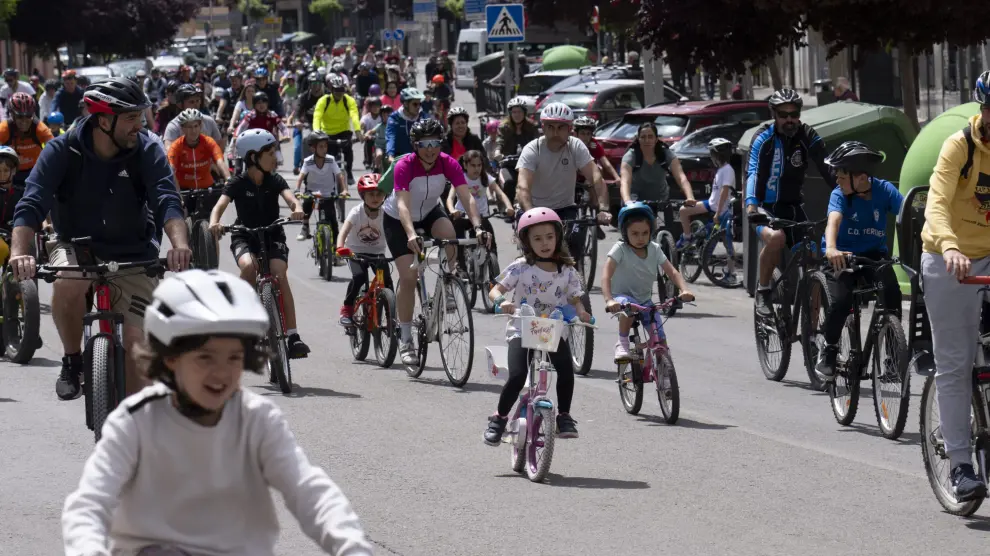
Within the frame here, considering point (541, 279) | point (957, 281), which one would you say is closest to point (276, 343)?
point (541, 279)

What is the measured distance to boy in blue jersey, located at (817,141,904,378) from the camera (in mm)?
10258

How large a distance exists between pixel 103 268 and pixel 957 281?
11.6 ft

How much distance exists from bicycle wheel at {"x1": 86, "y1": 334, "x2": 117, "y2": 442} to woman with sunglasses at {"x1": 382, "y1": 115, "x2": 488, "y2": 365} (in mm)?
4331

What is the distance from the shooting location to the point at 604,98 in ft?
99.2

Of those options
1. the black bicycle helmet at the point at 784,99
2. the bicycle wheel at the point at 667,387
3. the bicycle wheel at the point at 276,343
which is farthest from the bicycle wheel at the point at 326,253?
the bicycle wheel at the point at 667,387

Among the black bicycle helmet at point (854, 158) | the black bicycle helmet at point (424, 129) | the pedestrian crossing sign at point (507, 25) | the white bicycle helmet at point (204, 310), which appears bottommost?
the black bicycle helmet at point (854, 158)

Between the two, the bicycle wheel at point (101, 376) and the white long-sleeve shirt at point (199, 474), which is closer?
the white long-sleeve shirt at point (199, 474)

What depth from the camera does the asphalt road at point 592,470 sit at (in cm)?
738

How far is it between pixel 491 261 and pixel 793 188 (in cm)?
431

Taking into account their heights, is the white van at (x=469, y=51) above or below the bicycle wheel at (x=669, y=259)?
above

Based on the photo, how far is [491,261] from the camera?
15.9 metres

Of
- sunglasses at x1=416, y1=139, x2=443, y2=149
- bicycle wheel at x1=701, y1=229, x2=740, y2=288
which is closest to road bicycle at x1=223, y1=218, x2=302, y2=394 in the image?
sunglasses at x1=416, y1=139, x2=443, y2=149

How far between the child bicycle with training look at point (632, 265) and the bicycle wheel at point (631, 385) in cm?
10

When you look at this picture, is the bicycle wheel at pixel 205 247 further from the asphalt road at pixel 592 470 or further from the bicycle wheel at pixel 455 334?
the bicycle wheel at pixel 455 334
